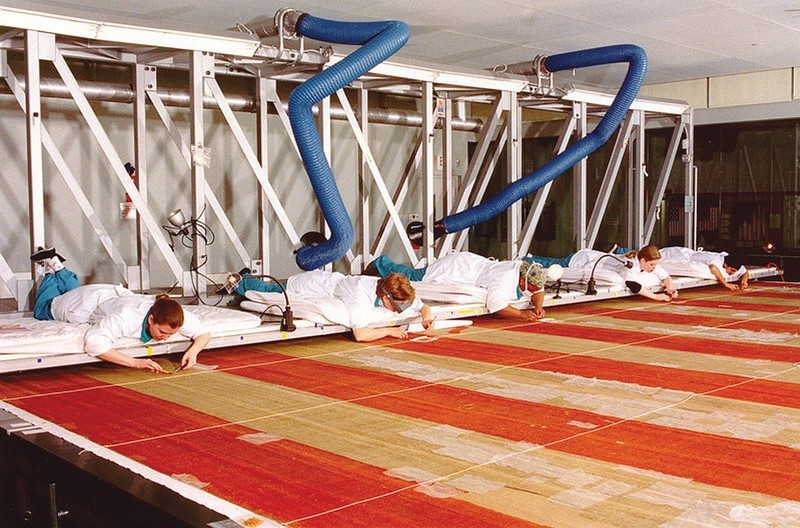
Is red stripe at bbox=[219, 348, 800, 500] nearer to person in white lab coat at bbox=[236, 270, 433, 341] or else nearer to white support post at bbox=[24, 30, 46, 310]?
person in white lab coat at bbox=[236, 270, 433, 341]

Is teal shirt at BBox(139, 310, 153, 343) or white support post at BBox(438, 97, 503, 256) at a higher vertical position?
white support post at BBox(438, 97, 503, 256)

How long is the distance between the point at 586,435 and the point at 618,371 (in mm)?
1922

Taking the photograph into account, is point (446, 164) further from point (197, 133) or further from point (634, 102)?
point (634, 102)

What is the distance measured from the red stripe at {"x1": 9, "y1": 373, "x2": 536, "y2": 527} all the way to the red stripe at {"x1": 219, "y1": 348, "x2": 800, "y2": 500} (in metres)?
1.03

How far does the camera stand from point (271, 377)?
21.7 feet

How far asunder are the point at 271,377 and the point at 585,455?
2864 millimetres

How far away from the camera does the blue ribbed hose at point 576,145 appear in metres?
11.7

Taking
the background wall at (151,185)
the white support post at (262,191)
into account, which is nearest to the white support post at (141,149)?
the white support post at (262,191)

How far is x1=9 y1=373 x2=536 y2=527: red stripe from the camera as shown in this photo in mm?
3729

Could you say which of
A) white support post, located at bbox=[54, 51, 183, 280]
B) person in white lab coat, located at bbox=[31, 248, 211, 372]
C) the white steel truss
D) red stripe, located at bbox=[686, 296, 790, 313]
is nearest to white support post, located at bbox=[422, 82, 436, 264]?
the white steel truss

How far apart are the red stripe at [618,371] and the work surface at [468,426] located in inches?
1.1

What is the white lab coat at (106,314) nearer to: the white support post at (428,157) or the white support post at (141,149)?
the white support post at (141,149)

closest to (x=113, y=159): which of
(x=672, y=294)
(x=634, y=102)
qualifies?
(x=672, y=294)

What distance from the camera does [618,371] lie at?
6.77 metres
